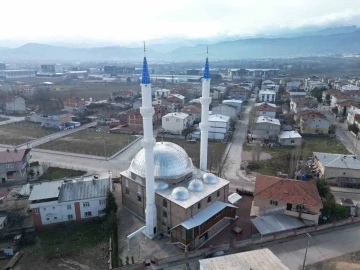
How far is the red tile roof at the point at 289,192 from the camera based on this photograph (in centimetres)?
3109

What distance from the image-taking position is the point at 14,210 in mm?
34344

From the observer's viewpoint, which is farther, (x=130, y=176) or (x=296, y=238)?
(x=130, y=176)

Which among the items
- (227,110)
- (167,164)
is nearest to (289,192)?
(167,164)

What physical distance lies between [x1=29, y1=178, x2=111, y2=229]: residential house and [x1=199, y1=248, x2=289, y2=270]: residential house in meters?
16.2

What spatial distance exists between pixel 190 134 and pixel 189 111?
1246 centimetres

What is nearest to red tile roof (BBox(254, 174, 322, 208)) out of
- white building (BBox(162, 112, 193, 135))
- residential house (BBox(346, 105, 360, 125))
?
white building (BBox(162, 112, 193, 135))

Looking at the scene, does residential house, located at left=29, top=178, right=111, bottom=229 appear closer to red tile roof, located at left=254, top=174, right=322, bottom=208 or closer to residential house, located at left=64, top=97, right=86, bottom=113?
red tile roof, located at left=254, top=174, right=322, bottom=208

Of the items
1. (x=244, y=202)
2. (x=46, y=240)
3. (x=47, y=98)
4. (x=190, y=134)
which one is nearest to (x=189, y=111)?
(x=190, y=134)

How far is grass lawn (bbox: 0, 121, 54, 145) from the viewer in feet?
205

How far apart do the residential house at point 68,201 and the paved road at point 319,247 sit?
774 inches

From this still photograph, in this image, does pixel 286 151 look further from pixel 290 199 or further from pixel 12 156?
pixel 12 156

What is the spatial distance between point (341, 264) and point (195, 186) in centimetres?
1529

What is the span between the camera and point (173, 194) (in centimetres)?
2911

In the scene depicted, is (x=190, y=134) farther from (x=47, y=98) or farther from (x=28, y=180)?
(x=47, y=98)
